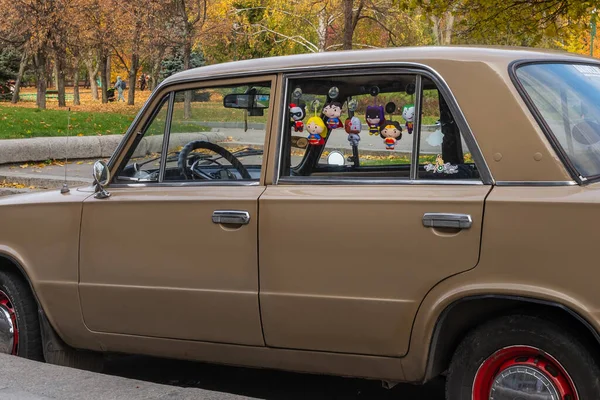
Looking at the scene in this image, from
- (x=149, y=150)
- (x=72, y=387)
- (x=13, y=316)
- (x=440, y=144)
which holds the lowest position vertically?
(x=72, y=387)

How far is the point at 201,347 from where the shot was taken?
4.20 m

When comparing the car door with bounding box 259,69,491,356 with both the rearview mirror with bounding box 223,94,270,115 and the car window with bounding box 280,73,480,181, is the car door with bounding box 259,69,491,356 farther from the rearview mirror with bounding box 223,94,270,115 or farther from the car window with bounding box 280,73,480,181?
the rearview mirror with bounding box 223,94,270,115

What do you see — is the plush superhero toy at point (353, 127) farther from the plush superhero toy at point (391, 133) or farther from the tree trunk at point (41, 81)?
the tree trunk at point (41, 81)

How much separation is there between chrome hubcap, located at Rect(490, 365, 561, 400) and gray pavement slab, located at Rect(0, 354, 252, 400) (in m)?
1.11

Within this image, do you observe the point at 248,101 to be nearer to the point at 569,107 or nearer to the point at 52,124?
→ the point at 569,107

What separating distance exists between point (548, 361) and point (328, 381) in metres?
Answer: 1.91

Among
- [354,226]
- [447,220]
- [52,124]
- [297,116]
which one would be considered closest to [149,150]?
[297,116]

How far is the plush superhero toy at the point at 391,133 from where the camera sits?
385cm

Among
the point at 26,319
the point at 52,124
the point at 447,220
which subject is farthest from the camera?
the point at 52,124

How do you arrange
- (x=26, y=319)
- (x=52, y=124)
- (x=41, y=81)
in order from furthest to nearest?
(x=41, y=81) → (x=52, y=124) → (x=26, y=319)

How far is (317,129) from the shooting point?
4.07 metres

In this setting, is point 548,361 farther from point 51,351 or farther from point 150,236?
point 51,351

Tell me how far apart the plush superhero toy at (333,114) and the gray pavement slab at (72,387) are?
4.13 ft

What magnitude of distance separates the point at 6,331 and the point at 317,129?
224cm
